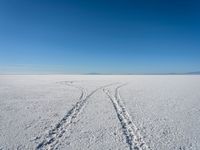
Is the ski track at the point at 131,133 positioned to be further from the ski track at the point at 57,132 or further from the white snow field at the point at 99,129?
the ski track at the point at 57,132

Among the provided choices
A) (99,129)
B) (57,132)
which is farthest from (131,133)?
(57,132)

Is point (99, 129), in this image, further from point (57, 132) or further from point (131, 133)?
point (57, 132)

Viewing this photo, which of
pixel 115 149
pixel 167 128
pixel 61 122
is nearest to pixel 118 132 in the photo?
pixel 115 149

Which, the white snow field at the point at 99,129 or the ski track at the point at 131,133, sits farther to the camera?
the white snow field at the point at 99,129

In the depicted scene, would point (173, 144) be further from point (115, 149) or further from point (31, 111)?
point (31, 111)

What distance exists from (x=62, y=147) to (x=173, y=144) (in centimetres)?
340

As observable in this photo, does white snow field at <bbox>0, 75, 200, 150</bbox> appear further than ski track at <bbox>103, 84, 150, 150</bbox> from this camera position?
Yes

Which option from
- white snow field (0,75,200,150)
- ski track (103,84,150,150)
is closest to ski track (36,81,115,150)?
white snow field (0,75,200,150)

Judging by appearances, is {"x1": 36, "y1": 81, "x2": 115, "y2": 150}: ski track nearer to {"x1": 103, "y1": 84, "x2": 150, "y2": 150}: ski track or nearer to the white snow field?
the white snow field

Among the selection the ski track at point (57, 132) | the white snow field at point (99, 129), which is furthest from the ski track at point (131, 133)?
the ski track at point (57, 132)

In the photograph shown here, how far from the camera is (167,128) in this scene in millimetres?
6449

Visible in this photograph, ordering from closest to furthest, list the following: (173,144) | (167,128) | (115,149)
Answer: (115,149), (173,144), (167,128)

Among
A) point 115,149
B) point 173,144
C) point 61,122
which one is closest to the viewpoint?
point 115,149

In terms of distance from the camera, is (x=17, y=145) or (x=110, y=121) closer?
(x=17, y=145)
